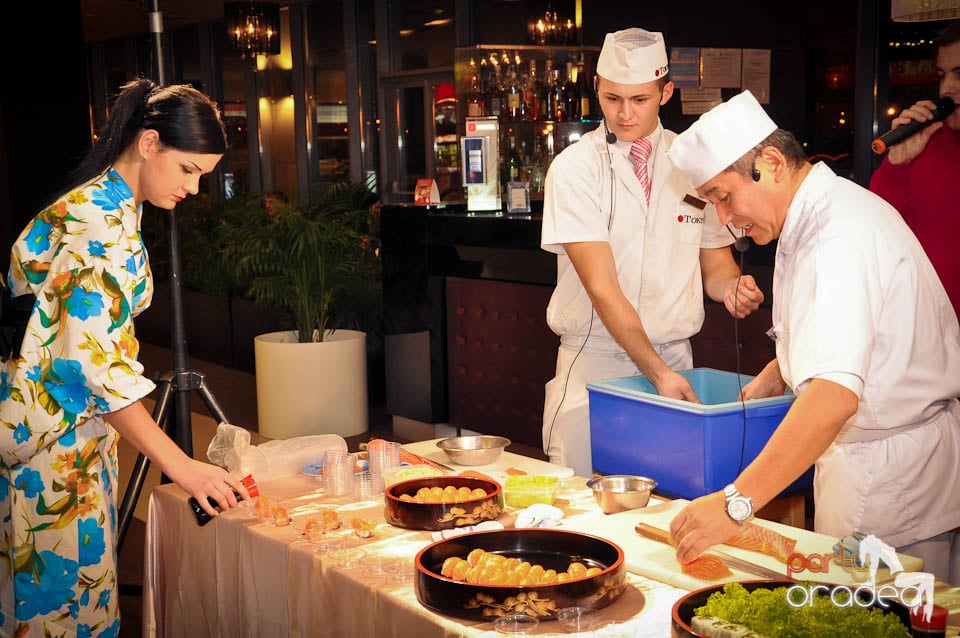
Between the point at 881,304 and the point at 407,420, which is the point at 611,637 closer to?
the point at 881,304

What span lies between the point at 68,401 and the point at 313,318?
407cm

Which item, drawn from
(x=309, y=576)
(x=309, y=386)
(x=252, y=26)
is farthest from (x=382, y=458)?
(x=252, y=26)

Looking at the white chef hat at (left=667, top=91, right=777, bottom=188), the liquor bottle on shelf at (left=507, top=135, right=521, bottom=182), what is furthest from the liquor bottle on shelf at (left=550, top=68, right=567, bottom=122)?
the white chef hat at (left=667, top=91, right=777, bottom=188)

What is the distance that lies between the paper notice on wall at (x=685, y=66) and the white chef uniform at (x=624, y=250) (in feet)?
14.6

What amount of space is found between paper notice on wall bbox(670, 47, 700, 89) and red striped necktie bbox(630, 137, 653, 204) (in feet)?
14.6

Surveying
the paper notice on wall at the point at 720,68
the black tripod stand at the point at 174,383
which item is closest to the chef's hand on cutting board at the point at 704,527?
the black tripod stand at the point at 174,383

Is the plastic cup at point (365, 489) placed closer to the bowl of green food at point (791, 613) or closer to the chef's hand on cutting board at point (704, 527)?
the chef's hand on cutting board at point (704, 527)

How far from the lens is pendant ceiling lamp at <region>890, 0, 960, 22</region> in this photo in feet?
7.47

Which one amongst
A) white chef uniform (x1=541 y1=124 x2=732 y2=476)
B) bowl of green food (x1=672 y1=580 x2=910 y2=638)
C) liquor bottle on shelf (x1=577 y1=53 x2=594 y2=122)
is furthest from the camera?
liquor bottle on shelf (x1=577 y1=53 x2=594 y2=122)

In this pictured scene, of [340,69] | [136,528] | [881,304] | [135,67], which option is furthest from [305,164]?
[881,304]

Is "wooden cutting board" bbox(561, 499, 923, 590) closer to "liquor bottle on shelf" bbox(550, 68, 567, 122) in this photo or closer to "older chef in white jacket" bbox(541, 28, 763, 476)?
"older chef in white jacket" bbox(541, 28, 763, 476)

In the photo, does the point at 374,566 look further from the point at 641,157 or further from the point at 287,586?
the point at 641,157

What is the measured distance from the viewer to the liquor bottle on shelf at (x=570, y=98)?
6109 millimetres

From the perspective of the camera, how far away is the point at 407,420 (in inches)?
238
